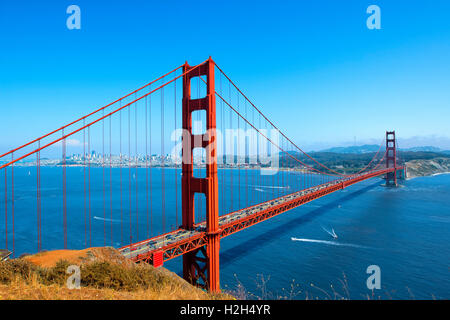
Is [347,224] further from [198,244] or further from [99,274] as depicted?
[99,274]

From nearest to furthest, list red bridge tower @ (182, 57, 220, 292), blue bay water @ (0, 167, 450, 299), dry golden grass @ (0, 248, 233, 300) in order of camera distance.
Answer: dry golden grass @ (0, 248, 233, 300) → red bridge tower @ (182, 57, 220, 292) → blue bay water @ (0, 167, 450, 299)

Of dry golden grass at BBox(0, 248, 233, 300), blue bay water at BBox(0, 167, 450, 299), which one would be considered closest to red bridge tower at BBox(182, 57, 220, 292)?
blue bay water at BBox(0, 167, 450, 299)

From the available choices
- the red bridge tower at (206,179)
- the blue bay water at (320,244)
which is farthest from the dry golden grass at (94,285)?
the red bridge tower at (206,179)

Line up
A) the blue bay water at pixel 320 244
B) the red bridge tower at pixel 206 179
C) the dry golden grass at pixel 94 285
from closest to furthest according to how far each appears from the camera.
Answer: the dry golden grass at pixel 94 285 < the red bridge tower at pixel 206 179 < the blue bay water at pixel 320 244

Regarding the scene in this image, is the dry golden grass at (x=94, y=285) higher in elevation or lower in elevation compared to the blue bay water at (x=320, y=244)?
higher

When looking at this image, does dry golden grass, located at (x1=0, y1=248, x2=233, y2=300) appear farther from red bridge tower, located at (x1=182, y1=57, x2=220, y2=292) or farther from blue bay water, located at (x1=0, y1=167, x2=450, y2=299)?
red bridge tower, located at (x1=182, y1=57, x2=220, y2=292)

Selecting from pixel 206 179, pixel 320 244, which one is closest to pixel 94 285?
pixel 206 179

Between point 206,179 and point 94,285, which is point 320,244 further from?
point 94,285

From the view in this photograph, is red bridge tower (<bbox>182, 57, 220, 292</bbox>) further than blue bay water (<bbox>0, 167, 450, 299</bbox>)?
No

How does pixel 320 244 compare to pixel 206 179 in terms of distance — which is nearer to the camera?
pixel 206 179

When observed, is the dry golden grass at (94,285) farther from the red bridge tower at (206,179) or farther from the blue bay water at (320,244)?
the red bridge tower at (206,179)

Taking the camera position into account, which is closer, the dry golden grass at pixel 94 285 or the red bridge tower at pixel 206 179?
the dry golden grass at pixel 94 285
